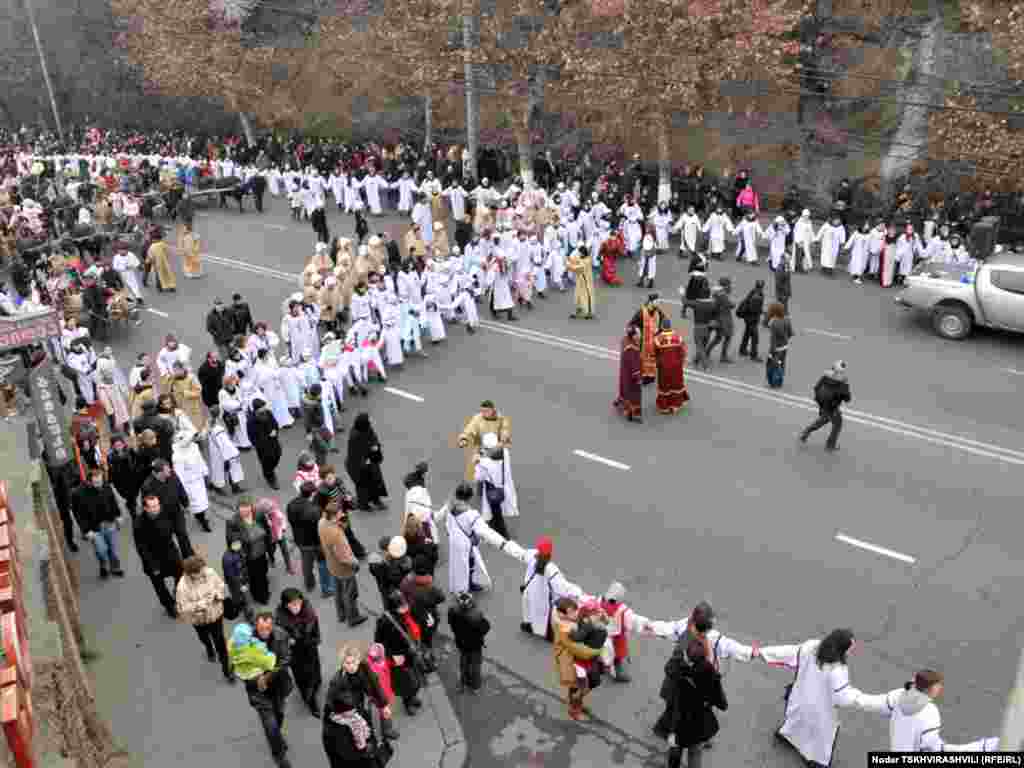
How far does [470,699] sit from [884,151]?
2230 cm

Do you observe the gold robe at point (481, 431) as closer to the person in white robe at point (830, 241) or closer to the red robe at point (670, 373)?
the red robe at point (670, 373)

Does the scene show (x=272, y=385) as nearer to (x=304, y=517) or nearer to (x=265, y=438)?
→ (x=265, y=438)

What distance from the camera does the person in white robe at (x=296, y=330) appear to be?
1719 cm

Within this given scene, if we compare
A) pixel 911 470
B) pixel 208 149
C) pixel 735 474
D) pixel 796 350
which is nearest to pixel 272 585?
pixel 735 474

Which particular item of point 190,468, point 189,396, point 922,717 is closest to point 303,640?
point 190,468

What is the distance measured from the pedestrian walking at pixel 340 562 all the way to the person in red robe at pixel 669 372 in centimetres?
612

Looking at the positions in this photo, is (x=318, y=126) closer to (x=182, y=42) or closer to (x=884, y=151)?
(x=182, y=42)

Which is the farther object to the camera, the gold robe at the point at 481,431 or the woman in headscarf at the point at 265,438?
the woman in headscarf at the point at 265,438

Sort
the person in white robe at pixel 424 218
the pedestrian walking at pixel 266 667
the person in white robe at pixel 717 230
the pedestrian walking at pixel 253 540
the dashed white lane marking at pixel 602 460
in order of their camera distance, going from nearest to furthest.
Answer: the pedestrian walking at pixel 266 667
the pedestrian walking at pixel 253 540
the dashed white lane marking at pixel 602 460
the person in white robe at pixel 717 230
the person in white robe at pixel 424 218

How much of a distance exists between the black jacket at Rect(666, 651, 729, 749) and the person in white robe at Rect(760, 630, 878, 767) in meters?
0.64

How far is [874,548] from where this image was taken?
A: 38.1ft

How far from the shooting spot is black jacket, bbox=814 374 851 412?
1328 cm

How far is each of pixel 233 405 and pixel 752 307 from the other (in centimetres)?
824

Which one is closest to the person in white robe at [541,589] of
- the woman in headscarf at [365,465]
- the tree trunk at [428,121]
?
the woman in headscarf at [365,465]
